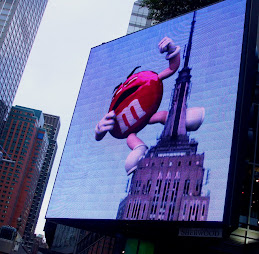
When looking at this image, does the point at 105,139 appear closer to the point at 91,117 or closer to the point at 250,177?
the point at 91,117

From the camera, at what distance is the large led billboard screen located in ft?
100

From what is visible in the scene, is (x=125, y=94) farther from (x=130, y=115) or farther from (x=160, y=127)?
(x=160, y=127)

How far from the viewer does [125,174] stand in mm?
35812

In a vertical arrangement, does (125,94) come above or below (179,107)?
above

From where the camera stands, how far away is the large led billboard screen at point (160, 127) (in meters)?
30.5

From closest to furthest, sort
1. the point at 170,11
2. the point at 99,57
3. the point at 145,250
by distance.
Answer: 1. the point at 145,250
2. the point at 99,57
3. the point at 170,11

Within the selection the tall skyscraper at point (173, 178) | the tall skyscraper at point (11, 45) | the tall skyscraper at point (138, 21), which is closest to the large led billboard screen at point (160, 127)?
the tall skyscraper at point (173, 178)

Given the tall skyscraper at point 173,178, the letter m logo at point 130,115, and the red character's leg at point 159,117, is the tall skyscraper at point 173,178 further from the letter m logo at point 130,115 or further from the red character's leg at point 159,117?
the letter m logo at point 130,115

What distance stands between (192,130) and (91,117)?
1332cm

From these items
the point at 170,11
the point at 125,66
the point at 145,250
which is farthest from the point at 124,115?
the point at 170,11

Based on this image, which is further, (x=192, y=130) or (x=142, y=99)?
(x=142, y=99)

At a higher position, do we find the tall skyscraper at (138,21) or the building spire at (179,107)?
the tall skyscraper at (138,21)

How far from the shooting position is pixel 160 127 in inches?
1399

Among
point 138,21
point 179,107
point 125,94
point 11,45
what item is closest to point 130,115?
point 125,94
